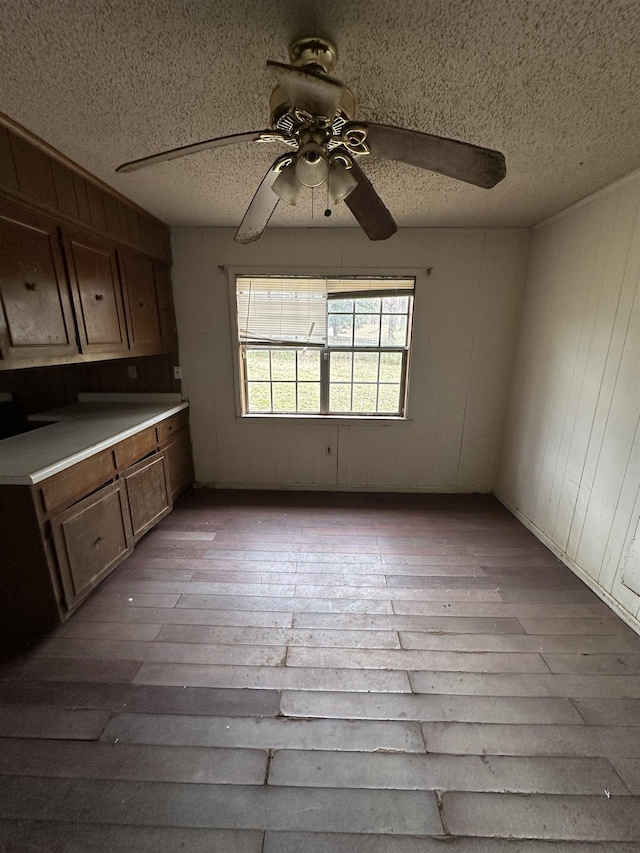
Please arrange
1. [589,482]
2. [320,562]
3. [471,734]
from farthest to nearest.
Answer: [320,562], [589,482], [471,734]

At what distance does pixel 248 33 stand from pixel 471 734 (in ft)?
8.44

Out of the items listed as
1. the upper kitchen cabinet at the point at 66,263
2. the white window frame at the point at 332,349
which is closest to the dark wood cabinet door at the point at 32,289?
the upper kitchen cabinet at the point at 66,263

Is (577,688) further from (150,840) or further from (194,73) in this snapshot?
(194,73)

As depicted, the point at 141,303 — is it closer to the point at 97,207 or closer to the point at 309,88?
the point at 97,207

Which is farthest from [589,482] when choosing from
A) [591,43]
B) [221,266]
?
[221,266]

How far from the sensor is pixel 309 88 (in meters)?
0.86

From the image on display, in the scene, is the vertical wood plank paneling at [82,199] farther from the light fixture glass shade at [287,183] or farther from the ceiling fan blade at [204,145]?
the light fixture glass shade at [287,183]

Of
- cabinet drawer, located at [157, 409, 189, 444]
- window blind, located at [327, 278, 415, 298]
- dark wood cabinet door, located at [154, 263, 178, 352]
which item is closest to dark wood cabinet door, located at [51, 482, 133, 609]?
cabinet drawer, located at [157, 409, 189, 444]

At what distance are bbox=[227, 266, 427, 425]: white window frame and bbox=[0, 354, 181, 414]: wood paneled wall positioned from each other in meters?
0.60

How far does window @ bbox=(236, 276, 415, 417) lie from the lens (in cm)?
291

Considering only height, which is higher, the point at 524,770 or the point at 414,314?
the point at 414,314

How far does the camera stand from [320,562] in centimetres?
225

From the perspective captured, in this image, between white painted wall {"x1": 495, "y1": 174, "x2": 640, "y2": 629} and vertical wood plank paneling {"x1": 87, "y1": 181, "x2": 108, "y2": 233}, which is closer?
white painted wall {"x1": 495, "y1": 174, "x2": 640, "y2": 629}

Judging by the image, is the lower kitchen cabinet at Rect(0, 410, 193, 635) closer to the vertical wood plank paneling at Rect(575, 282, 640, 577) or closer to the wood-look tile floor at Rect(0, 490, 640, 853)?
the wood-look tile floor at Rect(0, 490, 640, 853)
